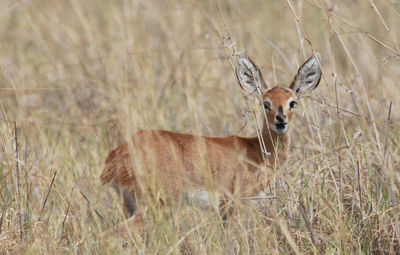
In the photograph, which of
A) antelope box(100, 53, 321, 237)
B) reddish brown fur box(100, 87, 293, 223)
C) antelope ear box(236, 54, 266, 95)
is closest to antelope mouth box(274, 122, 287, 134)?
antelope box(100, 53, 321, 237)

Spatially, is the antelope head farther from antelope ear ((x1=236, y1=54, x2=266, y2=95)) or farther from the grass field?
the grass field

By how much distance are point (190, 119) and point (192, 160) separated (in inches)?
55.5

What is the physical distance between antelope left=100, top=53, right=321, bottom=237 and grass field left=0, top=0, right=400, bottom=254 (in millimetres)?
128

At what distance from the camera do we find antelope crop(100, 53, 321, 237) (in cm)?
399

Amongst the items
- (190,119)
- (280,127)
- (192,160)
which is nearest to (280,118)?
(280,127)

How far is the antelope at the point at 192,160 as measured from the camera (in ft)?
13.1

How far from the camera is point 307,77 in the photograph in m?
4.33

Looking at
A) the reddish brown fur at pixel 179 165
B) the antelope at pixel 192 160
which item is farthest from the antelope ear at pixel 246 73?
the reddish brown fur at pixel 179 165

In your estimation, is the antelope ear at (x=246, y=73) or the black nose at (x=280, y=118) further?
the black nose at (x=280, y=118)

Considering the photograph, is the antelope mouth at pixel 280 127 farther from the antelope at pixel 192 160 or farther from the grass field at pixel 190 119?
the grass field at pixel 190 119

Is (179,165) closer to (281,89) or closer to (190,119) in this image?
(281,89)

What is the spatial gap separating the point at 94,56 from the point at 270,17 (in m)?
3.01

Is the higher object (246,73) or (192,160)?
(246,73)

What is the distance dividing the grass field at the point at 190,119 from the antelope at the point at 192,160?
128 mm
